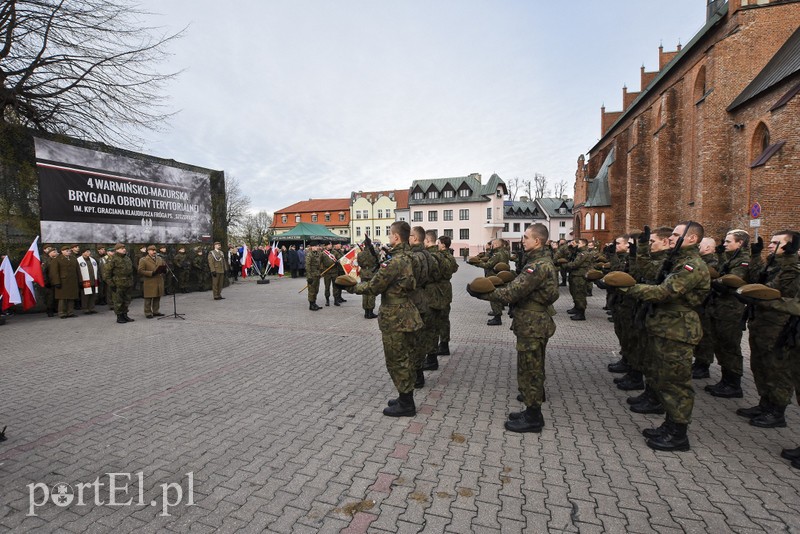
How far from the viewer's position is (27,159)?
11453 millimetres

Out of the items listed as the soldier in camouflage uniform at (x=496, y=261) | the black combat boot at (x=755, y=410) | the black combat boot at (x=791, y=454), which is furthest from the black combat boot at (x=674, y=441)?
the soldier in camouflage uniform at (x=496, y=261)

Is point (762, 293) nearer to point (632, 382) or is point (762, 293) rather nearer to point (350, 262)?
point (632, 382)

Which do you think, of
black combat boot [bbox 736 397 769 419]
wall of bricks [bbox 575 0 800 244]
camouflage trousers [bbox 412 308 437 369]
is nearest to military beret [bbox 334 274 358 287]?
camouflage trousers [bbox 412 308 437 369]

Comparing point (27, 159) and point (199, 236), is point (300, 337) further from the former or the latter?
point (199, 236)

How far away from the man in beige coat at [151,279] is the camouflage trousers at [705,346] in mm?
11880

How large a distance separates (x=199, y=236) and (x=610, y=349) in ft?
54.7

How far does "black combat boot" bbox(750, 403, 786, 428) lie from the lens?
3869 mm

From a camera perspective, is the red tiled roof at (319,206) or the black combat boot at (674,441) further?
the red tiled roof at (319,206)

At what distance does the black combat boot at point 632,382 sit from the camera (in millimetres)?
5027

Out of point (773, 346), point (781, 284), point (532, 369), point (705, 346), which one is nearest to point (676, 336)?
point (532, 369)

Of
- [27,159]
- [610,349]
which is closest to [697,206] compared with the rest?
[610,349]

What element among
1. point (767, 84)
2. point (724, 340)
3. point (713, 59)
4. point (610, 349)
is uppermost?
point (713, 59)

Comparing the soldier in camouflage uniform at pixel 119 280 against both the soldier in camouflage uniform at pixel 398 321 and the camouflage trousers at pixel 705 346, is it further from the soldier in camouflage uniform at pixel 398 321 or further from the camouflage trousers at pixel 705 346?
the camouflage trousers at pixel 705 346

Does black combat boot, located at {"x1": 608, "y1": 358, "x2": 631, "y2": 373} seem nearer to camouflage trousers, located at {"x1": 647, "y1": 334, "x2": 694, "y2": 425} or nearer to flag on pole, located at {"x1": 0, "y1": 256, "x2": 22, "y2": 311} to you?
camouflage trousers, located at {"x1": 647, "y1": 334, "x2": 694, "y2": 425}
